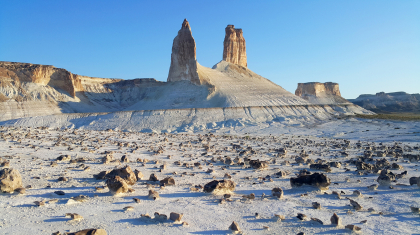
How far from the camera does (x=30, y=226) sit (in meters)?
3.95

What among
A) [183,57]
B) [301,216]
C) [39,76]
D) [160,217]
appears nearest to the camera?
[160,217]

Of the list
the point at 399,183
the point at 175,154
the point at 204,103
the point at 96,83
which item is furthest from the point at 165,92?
the point at 399,183

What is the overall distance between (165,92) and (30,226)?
212 ft

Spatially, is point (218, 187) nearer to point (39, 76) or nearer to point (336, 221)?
point (336, 221)

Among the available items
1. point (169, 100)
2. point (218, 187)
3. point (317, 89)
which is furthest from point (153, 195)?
point (317, 89)

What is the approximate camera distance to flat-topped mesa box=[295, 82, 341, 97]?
118356mm

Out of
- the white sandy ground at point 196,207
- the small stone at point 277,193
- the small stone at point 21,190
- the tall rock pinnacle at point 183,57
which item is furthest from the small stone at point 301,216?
the tall rock pinnacle at point 183,57

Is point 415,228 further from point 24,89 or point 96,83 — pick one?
point 96,83

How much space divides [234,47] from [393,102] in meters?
80.7

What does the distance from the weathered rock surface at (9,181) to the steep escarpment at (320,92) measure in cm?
11823

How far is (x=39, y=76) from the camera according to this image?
64.9 m

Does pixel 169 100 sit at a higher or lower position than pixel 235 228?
higher

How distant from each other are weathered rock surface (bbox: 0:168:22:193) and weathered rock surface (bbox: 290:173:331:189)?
5738 mm

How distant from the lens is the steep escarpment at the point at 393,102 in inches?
4319
